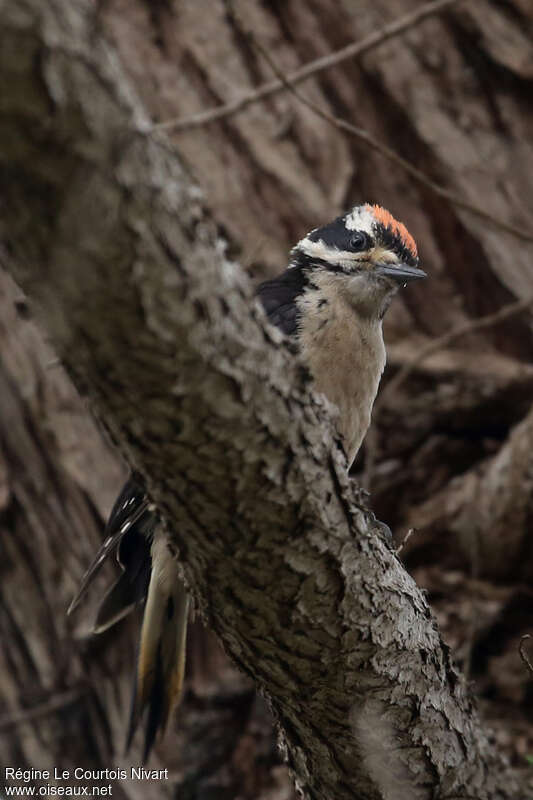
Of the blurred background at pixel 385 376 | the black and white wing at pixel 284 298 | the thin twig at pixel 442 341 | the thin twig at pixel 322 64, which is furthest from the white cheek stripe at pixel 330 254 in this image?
the thin twig at pixel 322 64

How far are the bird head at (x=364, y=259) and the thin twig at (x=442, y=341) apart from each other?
332 mm

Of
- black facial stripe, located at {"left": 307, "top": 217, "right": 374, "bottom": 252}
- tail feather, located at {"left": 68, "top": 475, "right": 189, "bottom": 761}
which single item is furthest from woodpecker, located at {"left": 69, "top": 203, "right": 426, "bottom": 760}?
black facial stripe, located at {"left": 307, "top": 217, "right": 374, "bottom": 252}

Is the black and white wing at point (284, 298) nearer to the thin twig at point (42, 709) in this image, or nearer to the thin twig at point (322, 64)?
the thin twig at point (322, 64)

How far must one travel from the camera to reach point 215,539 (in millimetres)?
1872

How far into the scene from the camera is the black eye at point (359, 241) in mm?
3805

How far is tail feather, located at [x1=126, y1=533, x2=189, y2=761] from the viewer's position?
3.36 metres

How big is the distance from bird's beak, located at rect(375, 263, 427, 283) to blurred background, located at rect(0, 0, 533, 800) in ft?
1.35

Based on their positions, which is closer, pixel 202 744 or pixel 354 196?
pixel 202 744

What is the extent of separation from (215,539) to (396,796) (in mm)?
1020

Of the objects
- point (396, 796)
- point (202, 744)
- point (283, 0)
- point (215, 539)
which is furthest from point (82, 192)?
point (283, 0)

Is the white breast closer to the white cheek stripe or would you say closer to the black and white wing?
the black and white wing

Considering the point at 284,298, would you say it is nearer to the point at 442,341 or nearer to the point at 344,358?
the point at 344,358

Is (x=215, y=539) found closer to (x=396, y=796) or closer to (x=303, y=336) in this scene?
(x=396, y=796)

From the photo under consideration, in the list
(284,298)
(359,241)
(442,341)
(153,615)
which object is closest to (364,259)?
(359,241)
